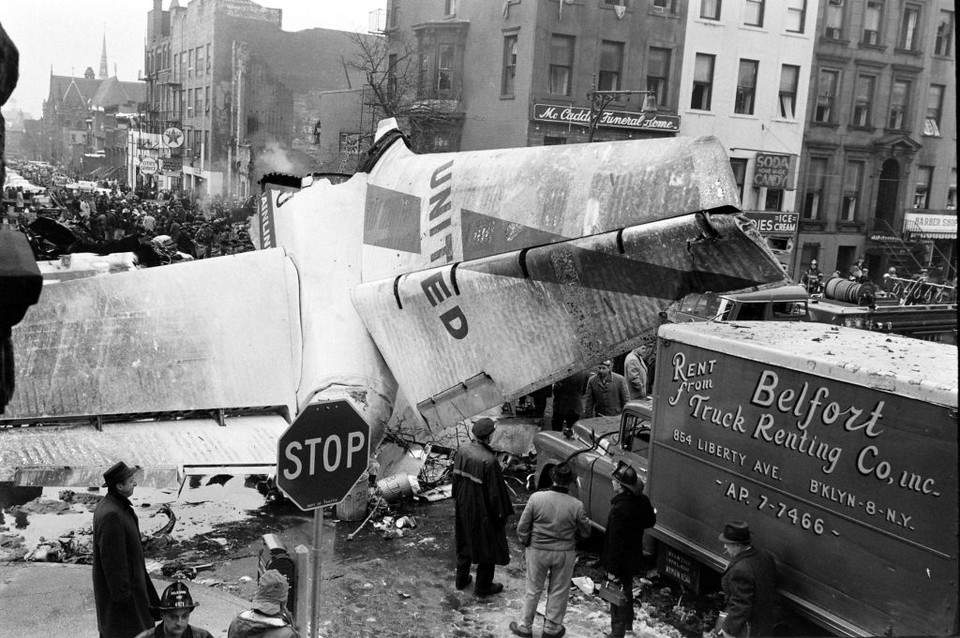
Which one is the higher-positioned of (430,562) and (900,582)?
(900,582)

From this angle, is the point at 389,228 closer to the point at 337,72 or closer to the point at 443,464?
the point at 443,464

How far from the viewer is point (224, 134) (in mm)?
54062

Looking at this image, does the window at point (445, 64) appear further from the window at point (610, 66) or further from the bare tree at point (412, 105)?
the window at point (610, 66)

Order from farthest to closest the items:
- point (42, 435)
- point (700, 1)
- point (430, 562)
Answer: point (700, 1), point (430, 562), point (42, 435)

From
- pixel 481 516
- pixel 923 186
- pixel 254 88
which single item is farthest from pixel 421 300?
pixel 254 88

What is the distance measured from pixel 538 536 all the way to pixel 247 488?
4414 mm

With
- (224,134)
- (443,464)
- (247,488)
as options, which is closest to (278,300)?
(247,488)

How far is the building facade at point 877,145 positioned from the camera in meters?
33.1

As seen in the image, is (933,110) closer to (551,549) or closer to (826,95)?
(826,95)

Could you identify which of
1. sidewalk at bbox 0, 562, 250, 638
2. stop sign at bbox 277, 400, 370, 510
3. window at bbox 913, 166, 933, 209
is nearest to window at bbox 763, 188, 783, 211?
window at bbox 913, 166, 933, 209

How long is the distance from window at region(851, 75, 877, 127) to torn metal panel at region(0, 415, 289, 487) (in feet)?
110

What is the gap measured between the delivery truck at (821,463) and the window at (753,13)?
2813 centimetres

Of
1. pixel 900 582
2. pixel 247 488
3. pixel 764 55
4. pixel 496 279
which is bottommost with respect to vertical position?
pixel 247 488

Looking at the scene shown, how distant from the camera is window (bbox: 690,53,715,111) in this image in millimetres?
32062
